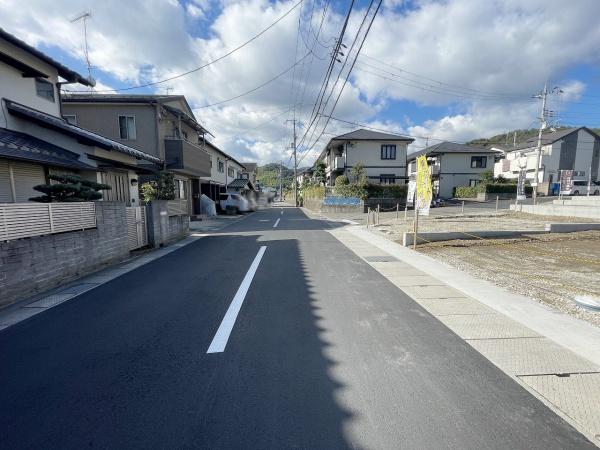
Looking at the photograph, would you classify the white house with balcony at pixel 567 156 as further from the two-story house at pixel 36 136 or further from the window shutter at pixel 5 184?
the window shutter at pixel 5 184

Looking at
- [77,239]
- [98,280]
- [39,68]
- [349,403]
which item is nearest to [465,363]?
[349,403]

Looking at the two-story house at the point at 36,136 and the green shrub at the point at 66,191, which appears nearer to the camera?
the green shrub at the point at 66,191

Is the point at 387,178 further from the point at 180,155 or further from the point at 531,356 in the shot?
the point at 531,356

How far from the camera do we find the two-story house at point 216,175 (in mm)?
25656

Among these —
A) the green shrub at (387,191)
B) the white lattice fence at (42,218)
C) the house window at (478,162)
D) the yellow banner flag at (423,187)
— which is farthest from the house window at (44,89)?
the house window at (478,162)

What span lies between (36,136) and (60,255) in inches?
218

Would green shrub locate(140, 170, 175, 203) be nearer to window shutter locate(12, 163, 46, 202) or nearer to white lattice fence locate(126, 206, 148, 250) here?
white lattice fence locate(126, 206, 148, 250)

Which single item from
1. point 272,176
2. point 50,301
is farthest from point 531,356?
point 272,176

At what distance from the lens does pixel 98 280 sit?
6.09 meters

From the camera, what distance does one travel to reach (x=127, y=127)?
16062 mm

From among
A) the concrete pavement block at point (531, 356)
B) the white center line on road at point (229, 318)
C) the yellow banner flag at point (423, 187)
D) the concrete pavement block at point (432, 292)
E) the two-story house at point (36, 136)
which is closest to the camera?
the concrete pavement block at point (531, 356)

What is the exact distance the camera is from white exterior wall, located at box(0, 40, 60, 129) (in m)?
8.00

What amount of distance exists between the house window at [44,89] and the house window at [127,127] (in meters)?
6.07

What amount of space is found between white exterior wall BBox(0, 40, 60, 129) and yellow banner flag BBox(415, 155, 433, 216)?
1302 centimetres
